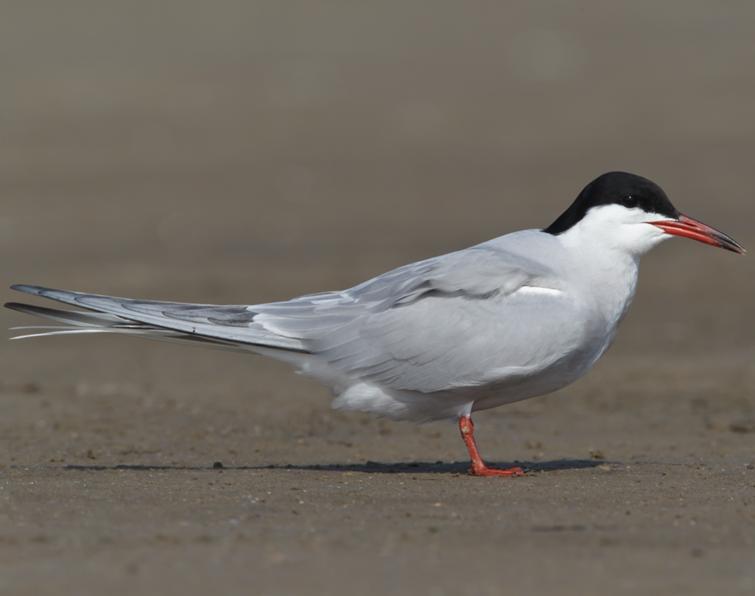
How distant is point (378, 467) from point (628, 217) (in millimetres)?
1578

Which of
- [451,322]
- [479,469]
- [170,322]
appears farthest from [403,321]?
[170,322]

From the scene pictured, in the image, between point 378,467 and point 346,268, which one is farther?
point 346,268

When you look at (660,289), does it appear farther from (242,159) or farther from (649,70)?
(649,70)

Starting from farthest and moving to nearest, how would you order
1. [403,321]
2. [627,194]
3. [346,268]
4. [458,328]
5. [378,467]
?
[346,268] → [378,467] → [627,194] → [403,321] → [458,328]

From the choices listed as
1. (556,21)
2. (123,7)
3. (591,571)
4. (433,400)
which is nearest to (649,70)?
(556,21)

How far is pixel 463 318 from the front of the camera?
6.57 m

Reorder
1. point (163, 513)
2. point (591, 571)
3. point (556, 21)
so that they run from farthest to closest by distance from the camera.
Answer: point (556, 21), point (163, 513), point (591, 571)

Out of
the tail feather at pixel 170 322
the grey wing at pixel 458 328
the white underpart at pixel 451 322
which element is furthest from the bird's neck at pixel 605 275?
the tail feather at pixel 170 322

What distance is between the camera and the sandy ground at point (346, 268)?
16.4 ft

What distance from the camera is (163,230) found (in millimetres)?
17016

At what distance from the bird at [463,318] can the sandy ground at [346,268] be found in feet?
1.32

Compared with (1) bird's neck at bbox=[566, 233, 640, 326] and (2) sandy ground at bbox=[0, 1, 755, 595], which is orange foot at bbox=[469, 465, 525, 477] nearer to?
(2) sandy ground at bbox=[0, 1, 755, 595]

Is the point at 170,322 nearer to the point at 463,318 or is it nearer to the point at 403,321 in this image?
the point at 403,321

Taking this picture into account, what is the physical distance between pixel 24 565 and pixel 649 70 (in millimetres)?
22222
